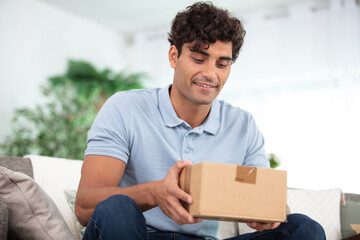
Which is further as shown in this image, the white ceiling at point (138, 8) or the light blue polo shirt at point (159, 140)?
the white ceiling at point (138, 8)

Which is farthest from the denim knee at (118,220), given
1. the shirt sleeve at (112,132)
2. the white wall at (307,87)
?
the white wall at (307,87)

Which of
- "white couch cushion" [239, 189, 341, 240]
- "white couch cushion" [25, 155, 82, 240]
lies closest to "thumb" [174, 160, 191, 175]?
"white couch cushion" [25, 155, 82, 240]

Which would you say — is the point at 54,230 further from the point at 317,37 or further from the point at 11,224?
the point at 317,37

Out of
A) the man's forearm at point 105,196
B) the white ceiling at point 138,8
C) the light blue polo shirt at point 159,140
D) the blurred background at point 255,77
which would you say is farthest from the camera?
the white ceiling at point 138,8

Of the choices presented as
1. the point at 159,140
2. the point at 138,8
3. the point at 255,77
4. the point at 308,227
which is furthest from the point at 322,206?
the point at 138,8

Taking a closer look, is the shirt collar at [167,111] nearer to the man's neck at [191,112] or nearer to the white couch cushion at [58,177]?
the man's neck at [191,112]

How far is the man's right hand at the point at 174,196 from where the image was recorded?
904 millimetres

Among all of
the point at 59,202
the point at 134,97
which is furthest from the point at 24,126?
the point at 134,97

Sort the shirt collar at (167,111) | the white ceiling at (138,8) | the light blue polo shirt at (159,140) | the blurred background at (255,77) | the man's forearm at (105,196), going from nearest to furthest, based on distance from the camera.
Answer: the man's forearm at (105,196) → the light blue polo shirt at (159,140) → the shirt collar at (167,111) → the blurred background at (255,77) → the white ceiling at (138,8)

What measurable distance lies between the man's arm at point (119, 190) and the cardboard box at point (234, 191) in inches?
0.9

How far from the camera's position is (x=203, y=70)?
1328 millimetres

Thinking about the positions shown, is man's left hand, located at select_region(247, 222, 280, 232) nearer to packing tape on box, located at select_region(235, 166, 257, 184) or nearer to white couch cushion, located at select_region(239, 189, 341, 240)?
packing tape on box, located at select_region(235, 166, 257, 184)

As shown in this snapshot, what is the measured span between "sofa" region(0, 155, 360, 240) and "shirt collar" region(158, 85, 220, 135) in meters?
A: 0.46

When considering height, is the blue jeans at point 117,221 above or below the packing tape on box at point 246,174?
below
